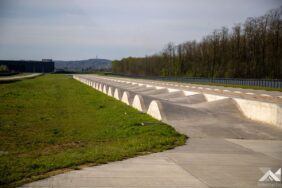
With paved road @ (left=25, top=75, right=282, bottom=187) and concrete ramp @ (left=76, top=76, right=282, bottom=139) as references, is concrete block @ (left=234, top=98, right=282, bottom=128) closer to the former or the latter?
concrete ramp @ (left=76, top=76, right=282, bottom=139)

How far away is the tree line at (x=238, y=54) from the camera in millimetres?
57688

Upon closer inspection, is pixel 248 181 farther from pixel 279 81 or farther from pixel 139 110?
pixel 279 81

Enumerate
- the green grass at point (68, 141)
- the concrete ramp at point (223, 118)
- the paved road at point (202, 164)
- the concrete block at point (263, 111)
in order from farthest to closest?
the concrete block at point (263, 111), the concrete ramp at point (223, 118), the green grass at point (68, 141), the paved road at point (202, 164)

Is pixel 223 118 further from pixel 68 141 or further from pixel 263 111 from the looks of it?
pixel 68 141

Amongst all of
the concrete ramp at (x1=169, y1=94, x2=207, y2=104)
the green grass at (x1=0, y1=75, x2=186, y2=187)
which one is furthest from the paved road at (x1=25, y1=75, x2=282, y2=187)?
the concrete ramp at (x1=169, y1=94, x2=207, y2=104)

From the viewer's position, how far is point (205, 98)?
80.2ft

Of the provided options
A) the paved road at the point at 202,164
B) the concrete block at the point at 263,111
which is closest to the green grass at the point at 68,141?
the paved road at the point at 202,164

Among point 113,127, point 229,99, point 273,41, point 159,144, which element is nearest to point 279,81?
point 273,41

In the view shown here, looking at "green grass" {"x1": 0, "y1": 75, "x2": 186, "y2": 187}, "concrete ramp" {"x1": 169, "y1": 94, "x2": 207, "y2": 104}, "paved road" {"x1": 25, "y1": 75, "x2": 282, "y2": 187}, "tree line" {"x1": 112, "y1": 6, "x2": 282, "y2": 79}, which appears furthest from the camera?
"tree line" {"x1": 112, "y1": 6, "x2": 282, "y2": 79}

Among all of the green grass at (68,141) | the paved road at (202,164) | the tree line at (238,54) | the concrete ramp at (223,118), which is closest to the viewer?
the paved road at (202,164)

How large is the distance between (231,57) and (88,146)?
206 ft

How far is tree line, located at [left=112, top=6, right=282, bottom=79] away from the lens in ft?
189

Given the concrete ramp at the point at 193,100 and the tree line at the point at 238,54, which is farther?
the tree line at the point at 238,54

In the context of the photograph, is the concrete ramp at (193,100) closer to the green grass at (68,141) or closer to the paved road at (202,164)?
the green grass at (68,141)
